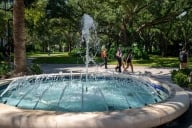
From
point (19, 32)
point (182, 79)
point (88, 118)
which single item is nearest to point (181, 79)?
point (182, 79)

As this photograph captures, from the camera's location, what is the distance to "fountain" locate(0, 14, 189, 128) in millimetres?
6812

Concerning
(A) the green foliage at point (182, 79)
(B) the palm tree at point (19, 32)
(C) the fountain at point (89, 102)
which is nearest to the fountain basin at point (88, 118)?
(C) the fountain at point (89, 102)

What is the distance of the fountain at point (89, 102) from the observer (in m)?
6.81

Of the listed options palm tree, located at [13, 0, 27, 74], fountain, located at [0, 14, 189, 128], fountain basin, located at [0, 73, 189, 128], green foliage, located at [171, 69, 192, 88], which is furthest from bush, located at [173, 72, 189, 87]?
fountain basin, located at [0, 73, 189, 128]

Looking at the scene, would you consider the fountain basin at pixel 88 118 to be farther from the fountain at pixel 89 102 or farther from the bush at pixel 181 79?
the bush at pixel 181 79

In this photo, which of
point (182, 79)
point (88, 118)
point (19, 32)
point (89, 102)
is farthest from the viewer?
point (19, 32)

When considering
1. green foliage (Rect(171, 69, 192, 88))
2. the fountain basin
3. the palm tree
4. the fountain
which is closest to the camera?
the fountain basin

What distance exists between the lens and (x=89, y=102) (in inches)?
368

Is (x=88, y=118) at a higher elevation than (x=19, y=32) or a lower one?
lower

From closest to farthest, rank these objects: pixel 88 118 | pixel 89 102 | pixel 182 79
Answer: pixel 88 118
pixel 89 102
pixel 182 79

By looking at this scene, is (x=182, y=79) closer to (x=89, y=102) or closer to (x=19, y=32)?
(x=89, y=102)

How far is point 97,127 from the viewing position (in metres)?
6.65

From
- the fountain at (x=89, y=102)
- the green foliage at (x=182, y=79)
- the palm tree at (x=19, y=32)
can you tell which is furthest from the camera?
the palm tree at (x=19, y=32)

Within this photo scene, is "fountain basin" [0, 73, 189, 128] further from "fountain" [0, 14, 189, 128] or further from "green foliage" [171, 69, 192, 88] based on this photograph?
"green foliage" [171, 69, 192, 88]
